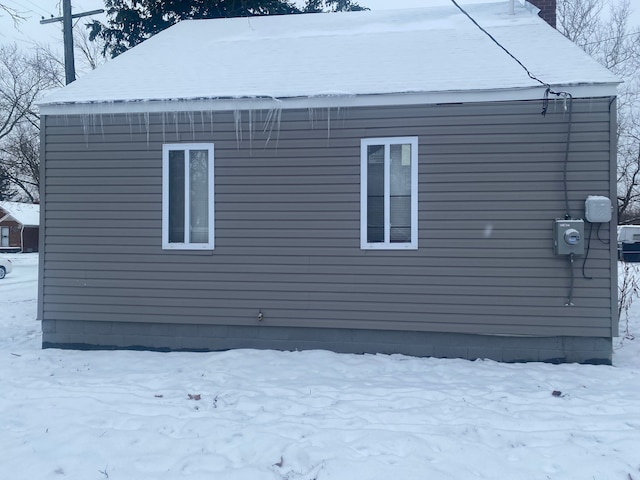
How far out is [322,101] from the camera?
23.6 ft

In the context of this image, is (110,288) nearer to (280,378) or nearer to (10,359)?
(10,359)

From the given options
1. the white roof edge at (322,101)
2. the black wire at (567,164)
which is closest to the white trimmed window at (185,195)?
the white roof edge at (322,101)

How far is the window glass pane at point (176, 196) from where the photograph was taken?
7.65 metres

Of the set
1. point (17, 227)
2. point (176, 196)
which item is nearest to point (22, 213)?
point (17, 227)

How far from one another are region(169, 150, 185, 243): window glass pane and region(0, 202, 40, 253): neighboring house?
1255 inches

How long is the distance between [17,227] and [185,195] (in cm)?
3335

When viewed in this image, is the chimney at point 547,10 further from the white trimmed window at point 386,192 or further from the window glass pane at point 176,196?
the window glass pane at point 176,196

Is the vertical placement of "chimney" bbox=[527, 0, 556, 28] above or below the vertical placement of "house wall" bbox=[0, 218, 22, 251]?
above

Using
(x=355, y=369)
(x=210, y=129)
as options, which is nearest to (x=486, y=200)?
(x=355, y=369)

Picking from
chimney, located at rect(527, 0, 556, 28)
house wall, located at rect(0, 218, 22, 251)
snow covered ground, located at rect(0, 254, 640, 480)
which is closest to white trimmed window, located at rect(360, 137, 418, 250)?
snow covered ground, located at rect(0, 254, 640, 480)

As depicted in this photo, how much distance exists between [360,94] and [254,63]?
2.31 m

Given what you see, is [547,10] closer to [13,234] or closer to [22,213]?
[22,213]

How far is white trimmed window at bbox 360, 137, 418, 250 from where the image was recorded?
7.14 metres

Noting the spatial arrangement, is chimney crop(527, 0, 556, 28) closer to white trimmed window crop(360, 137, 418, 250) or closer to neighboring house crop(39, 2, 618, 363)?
neighboring house crop(39, 2, 618, 363)
